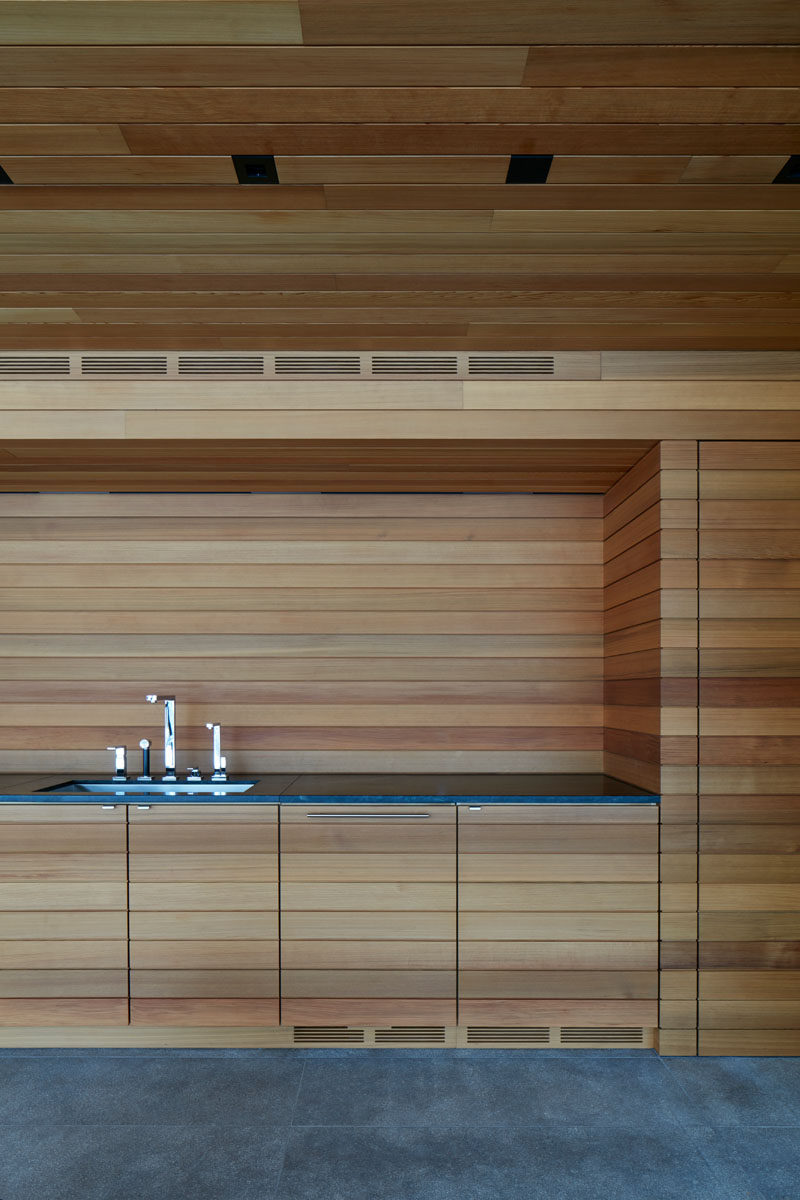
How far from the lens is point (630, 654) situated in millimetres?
3373

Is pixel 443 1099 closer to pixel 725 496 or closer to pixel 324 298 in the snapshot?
pixel 725 496

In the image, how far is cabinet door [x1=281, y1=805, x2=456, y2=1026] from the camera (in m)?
3.00

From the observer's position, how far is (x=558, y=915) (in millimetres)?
3008

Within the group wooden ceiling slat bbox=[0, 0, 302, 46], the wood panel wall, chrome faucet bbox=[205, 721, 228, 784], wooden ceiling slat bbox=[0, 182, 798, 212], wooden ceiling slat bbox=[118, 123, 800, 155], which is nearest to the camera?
wooden ceiling slat bbox=[0, 0, 302, 46]

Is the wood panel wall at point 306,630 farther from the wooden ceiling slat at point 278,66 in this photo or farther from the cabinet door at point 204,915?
the wooden ceiling slat at point 278,66

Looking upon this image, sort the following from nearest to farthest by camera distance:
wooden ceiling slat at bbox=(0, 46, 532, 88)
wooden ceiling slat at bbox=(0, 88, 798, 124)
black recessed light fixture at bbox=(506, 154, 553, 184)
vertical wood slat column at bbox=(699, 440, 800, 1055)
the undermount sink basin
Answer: wooden ceiling slat at bbox=(0, 46, 532, 88) → wooden ceiling slat at bbox=(0, 88, 798, 124) → black recessed light fixture at bbox=(506, 154, 553, 184) → vertical wood slat column at bbox=(699, 440, 800, 1055) → the undermount sink basin

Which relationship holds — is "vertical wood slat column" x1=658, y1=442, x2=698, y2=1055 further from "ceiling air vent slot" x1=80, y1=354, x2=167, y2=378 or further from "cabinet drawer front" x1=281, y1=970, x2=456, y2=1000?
"ceiling air vent slot" x1=80, y1=354, x2=167, y2=378

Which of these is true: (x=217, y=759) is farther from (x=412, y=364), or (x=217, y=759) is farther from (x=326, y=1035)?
(x=412, y=364)

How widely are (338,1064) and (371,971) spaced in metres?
0.34

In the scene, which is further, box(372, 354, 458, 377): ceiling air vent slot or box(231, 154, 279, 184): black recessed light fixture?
box(372, 354, 458, 377): ceiling air vent slot

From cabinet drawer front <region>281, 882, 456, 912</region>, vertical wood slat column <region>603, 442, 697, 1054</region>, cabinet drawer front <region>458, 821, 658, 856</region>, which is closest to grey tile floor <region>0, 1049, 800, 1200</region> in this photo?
vertical wood slat column <region>603, 442, 697, 1054</region>

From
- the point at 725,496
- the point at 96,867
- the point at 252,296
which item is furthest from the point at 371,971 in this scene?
the point at 252,296

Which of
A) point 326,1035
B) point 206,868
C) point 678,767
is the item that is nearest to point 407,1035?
point 326,1035

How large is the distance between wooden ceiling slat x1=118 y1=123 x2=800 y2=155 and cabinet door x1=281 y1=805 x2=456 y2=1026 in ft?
7.24
